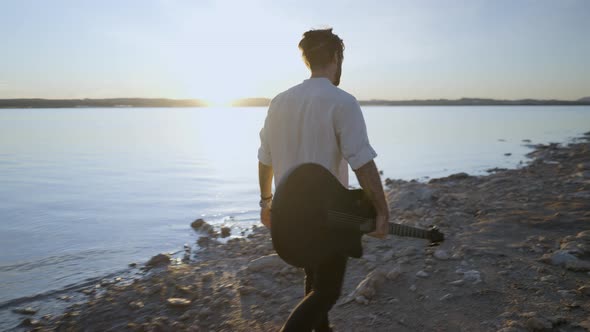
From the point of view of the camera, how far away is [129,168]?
1956cm

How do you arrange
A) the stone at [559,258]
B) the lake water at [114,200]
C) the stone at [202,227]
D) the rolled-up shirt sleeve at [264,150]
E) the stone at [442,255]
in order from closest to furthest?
the rolled-up shirt sleeve at [264,150] → the stone at [559,258] → the stone at [442,255] → the lake water at [114,200] → the stone at [202,227]

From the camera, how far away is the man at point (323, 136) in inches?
104

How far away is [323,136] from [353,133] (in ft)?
0.68

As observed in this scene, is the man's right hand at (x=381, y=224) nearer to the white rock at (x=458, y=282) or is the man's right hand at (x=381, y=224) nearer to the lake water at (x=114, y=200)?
the white rock at (x=458, y=282)

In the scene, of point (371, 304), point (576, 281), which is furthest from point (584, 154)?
point (371, 304)

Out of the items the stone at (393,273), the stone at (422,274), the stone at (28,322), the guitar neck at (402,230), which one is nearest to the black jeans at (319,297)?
the guitar neck at (402,230)

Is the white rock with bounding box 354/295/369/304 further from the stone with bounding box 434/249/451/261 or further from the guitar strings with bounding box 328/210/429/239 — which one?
the guitar strings with bounding box 328/210/429/239

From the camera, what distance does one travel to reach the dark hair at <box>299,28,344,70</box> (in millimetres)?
2776

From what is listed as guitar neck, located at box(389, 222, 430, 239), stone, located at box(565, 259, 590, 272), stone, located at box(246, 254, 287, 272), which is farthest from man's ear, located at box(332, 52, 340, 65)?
stone, located at box(565, 259, 590, 272)

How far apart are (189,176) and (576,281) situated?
51.6 ft

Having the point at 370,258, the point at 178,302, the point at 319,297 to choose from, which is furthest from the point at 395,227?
the point at 178,302

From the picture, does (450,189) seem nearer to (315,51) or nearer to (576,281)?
(576,281)

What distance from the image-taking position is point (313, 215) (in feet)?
9.26

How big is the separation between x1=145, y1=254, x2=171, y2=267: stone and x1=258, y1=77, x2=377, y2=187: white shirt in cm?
486
